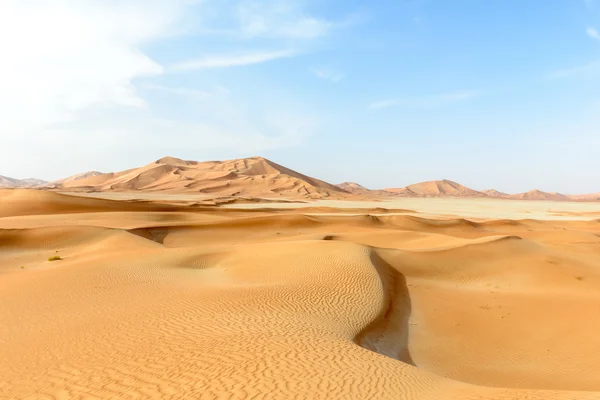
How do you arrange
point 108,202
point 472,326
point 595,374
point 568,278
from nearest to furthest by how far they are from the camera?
point 595,374
point 472,326
point 568,278
point 108,202

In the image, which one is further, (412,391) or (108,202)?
(108,202)

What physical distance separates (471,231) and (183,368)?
28443 millimetres

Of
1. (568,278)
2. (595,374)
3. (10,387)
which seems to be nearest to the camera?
(10,387)

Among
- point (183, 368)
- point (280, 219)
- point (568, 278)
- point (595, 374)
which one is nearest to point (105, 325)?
point (183, 368)

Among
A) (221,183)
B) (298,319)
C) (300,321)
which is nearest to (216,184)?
(221,183)

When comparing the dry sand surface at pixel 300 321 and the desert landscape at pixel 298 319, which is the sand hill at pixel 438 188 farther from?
the dry sand surface at pixel 300 321

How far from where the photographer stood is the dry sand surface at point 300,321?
17.6 feet

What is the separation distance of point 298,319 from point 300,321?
0.14 m

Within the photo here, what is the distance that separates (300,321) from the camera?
7949 millimetres

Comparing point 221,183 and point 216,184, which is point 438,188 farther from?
point 216,184

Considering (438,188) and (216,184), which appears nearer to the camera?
(216,184)

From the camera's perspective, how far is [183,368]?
5539 mm

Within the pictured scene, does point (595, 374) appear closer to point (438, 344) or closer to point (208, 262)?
point (438, 344)

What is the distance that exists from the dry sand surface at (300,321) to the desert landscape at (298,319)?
0.04 metres
